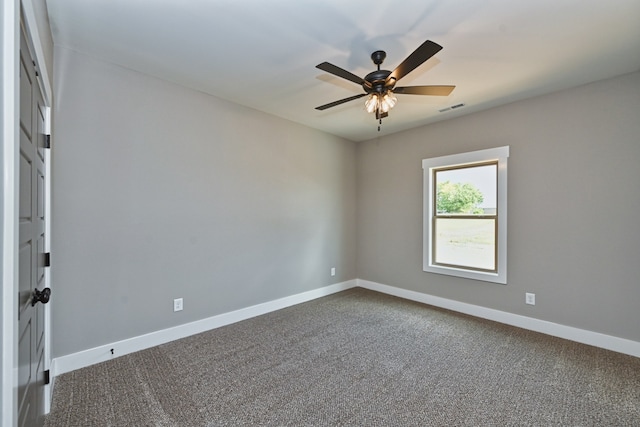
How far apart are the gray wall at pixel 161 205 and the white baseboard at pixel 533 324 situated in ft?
5.76

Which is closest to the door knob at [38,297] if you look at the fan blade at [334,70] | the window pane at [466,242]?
the fan blade at [334,70]

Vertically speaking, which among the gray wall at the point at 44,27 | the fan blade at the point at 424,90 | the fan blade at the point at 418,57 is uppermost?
the gray wall at the point at 44,27

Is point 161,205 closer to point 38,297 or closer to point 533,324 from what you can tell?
point 38,297

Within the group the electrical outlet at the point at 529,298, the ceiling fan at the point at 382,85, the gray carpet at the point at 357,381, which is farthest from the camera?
the electrical outlet at the point at 529,298

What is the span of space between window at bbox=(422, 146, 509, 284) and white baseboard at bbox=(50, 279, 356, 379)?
6.90 ft

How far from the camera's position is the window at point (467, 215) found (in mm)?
3572

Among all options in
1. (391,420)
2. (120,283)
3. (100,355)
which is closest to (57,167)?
(120,283)

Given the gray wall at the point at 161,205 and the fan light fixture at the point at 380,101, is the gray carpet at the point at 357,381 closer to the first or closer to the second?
the gray wall at the point at 161,205

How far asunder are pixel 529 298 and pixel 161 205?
13.8 feet

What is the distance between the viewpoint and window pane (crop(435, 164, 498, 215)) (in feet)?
12.2

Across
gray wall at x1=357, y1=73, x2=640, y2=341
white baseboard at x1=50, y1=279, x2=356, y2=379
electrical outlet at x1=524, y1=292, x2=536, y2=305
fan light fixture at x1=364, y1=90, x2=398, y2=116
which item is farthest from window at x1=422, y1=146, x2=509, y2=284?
white baseboard at x1=50, y1=279, x2=356, y2=379

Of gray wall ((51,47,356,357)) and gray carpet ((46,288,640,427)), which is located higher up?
gray wall ((51,47,356,357))

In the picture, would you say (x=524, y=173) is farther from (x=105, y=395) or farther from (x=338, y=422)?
(x=105, y=395)

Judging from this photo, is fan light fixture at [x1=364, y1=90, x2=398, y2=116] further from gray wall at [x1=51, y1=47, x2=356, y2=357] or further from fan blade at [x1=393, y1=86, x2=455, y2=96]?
gray wall at [x1=51, y1=47, x2=356, y2=357]
